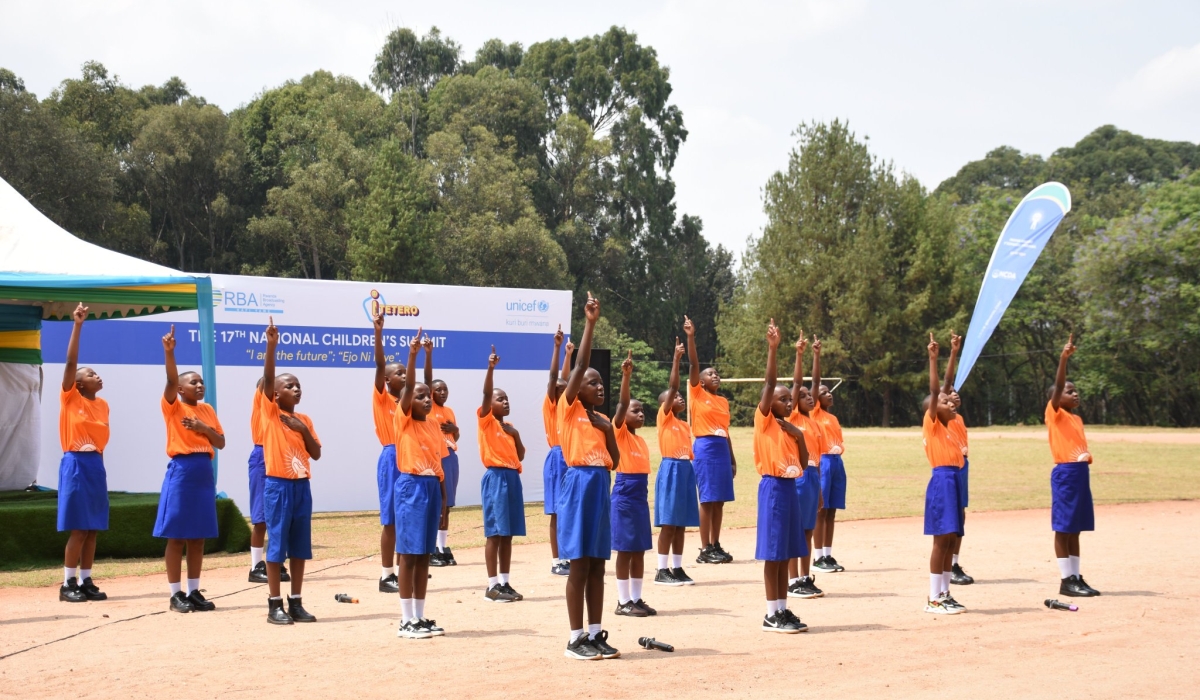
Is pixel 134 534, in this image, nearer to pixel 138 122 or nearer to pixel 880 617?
pixel 880 617

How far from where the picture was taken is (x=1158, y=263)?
42.2 meters

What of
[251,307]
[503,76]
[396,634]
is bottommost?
[396,634]

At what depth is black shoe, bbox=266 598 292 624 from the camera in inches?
330

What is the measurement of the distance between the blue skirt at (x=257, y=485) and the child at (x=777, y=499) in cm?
495

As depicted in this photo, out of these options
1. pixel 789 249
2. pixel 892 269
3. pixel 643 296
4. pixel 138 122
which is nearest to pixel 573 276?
pixel 643 296

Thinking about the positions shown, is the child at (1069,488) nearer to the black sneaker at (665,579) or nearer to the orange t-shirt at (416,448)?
the black sneaker at (665,579)

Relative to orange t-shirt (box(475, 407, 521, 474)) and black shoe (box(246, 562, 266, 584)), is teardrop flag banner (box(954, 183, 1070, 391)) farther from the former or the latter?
black shoe (box(246, 562, 266, 584))

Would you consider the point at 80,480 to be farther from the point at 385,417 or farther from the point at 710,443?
the point at 710,443

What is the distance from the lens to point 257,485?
410 inches

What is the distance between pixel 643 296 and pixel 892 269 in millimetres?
14020

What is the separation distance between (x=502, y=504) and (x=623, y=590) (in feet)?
4.46

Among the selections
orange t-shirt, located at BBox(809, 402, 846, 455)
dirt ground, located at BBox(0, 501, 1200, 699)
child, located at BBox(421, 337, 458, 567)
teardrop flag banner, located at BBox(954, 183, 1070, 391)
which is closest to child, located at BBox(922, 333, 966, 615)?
dirt ground, located at BBox(0, 501, 1200, 699)

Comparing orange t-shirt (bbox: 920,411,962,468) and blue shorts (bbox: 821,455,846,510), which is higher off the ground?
orange t-shirt (bbox: 920,411,962,468)

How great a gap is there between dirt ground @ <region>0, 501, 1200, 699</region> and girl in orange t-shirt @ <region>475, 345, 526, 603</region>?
296mm
